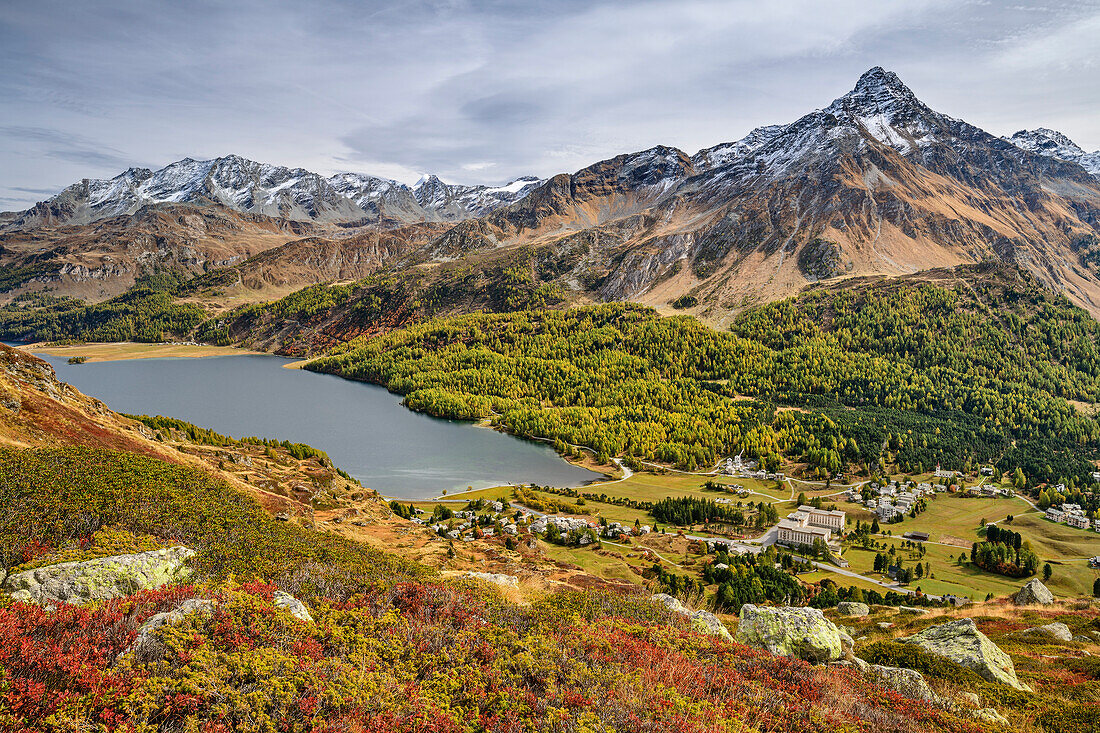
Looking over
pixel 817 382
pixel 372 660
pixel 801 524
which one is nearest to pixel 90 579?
pixel 372 660

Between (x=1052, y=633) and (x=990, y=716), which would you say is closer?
(x=990, y=716)

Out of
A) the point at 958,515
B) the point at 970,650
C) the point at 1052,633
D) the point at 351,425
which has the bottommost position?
the point at 958,515

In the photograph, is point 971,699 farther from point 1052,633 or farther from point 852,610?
point 852,610

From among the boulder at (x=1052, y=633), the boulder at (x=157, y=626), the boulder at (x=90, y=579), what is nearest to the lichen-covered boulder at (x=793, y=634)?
the boulder at (x=1052, y=633)

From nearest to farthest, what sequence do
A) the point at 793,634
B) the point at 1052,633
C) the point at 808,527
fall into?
the point at 793,634, the point at 1052,633, the point at 808,527

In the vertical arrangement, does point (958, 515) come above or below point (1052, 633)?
→ below

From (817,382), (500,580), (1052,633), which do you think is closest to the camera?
(1052,633)

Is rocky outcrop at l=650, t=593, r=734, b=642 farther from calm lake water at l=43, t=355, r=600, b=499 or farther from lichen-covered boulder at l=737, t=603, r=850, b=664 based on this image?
calm lake water at l=43, t=355, r=600, b=499

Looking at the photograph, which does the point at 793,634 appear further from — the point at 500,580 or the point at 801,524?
the point at 801,524
